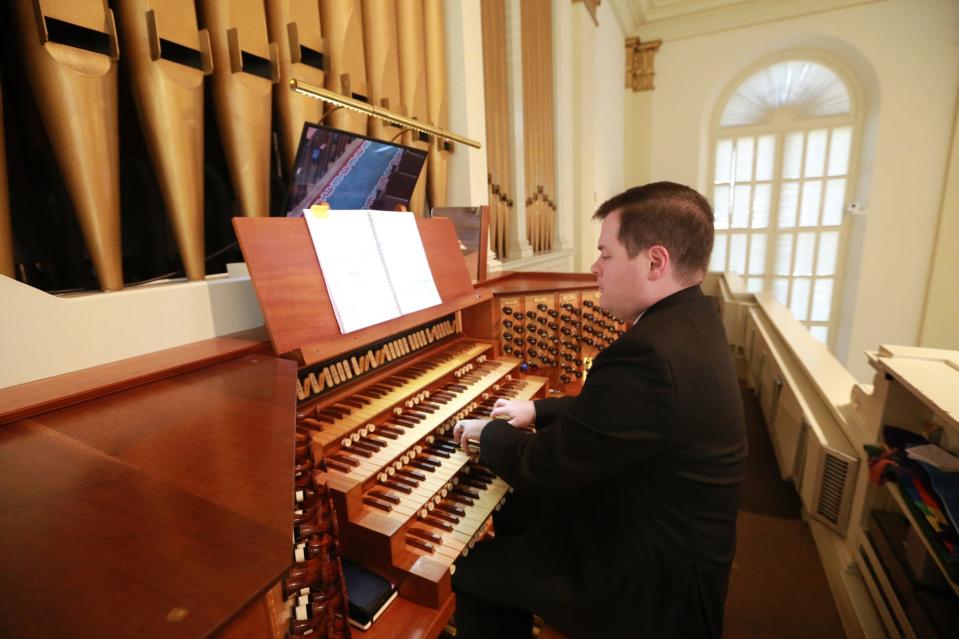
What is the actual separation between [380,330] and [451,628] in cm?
108

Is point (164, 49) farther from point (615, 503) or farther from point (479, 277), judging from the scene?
point (615, 503)

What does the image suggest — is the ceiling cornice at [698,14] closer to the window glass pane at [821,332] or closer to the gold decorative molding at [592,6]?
the gold decorative molding at [592,6]

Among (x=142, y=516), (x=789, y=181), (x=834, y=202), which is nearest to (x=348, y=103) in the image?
(x=142, y=516)

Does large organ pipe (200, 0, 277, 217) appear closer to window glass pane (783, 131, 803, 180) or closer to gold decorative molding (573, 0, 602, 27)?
gold decorative molding (573, 0, 602, 27)

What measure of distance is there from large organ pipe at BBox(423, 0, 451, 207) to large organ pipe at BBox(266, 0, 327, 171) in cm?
85

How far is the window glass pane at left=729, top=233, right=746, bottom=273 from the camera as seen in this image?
7.63 metres

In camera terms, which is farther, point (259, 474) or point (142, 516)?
point (259, 474)

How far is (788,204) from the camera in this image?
7.26 metres

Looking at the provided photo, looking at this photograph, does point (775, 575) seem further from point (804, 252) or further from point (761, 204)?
point (761, 204)

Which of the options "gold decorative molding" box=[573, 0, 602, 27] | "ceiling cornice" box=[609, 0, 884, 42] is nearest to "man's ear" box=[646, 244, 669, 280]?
"gold decorative molding" box=[573, 0, 602, 27]

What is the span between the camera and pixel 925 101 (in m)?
5.99

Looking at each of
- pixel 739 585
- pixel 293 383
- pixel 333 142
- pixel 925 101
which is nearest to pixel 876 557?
pixel 739 585

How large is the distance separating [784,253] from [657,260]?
7.75 meters

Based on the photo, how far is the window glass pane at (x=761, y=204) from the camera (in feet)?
24.1
